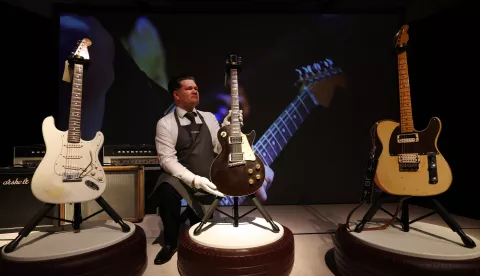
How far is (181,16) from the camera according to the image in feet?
11.6

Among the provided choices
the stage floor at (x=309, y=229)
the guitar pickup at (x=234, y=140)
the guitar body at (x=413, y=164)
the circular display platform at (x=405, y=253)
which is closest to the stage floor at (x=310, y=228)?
the stage floor at (x=309, y=229)

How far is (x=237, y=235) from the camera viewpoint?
169 cm

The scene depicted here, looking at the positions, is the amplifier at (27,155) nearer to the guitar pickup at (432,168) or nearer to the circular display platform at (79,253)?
the circular display platform at (79,253)

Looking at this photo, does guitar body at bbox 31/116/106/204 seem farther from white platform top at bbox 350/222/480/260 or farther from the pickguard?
white platform top at bbox 350/222/480/260

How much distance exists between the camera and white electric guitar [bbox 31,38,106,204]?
5.44ft

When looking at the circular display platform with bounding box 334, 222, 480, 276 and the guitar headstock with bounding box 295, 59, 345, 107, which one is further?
the guitar headstock with bounding box 295, 59, 345, 107

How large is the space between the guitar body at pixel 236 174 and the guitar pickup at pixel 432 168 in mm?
1002

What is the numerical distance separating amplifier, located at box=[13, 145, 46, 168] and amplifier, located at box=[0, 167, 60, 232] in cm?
17

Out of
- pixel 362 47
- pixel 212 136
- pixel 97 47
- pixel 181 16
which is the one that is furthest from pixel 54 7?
pixel 362 47

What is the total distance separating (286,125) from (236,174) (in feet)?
6.64

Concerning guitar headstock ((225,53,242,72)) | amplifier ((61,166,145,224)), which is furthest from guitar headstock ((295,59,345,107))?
amplifier ((61,166,145,224))

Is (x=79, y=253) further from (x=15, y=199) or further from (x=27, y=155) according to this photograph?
(x=27, y=155)

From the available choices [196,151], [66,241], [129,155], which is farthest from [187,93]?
[66,241]

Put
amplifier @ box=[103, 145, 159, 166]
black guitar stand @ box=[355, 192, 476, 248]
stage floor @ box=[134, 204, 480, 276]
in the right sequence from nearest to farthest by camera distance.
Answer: black guitar stand @ box=[355, 192, 476, 248] < stage floor @ box=[134, 204, 480, 276] < amplifier @ box=[103, 145, 159, 166]
